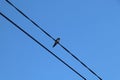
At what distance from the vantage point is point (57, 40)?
12.1 meters
